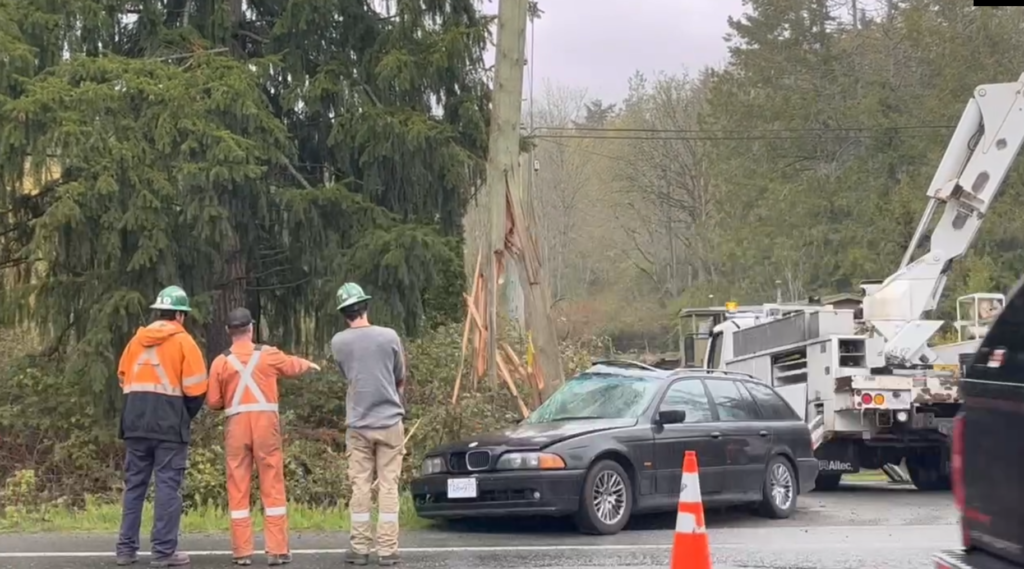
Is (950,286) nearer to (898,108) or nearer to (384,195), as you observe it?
(898,108)

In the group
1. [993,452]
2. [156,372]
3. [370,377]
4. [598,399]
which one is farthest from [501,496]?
[993,452]

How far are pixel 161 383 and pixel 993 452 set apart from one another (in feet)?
18.4

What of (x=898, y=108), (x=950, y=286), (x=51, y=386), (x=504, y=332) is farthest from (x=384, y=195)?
(x=898, y=108)

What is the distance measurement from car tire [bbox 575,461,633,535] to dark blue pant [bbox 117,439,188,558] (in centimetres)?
345

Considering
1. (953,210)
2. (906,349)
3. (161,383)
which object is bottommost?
(161,383)

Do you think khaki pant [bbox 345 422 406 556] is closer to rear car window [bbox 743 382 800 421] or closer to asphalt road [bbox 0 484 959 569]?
asphalt road [bbox 0 484 959 569]

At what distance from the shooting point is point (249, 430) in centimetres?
850

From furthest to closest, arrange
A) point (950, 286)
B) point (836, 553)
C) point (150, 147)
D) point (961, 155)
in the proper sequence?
1. point (950, 286)
2. point (961, 155)
3. point (150, 147)
4. point (836, 553)

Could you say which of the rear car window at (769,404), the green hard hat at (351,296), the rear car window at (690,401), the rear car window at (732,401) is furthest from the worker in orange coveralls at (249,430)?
the rear car window at (769,404)

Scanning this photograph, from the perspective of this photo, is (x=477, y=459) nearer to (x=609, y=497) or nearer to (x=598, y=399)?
(x=609, y=497)

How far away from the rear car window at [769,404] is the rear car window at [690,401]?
Result: 0.83 meters

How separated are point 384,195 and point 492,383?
257 centimetres

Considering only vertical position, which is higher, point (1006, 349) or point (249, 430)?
point (1006, 349)

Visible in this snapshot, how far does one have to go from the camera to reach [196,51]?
14.4m
